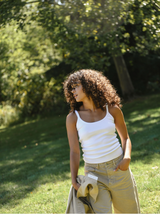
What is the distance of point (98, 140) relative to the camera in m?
2.30

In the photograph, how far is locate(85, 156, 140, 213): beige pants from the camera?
221 centimetres

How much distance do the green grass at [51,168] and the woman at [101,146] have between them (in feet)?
4.82

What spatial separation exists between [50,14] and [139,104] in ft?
20.1

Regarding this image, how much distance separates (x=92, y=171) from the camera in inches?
90.0

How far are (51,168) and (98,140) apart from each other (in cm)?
409

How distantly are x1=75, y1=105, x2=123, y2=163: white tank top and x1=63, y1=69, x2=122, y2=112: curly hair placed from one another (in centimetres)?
22

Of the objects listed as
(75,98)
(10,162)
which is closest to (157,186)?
(75,98)

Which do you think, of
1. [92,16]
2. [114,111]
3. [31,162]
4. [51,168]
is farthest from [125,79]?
[114,111]

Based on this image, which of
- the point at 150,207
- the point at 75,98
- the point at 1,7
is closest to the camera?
the point at 75,98

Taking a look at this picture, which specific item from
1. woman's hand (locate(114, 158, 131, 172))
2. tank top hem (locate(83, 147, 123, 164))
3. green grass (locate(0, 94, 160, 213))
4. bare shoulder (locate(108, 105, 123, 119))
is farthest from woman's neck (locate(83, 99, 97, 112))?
green grass (locate(0, 94, 160, 213))

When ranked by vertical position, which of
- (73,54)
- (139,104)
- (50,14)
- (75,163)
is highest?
(50,14)

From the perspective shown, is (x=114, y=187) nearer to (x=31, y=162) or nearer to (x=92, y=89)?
(x=92, y=89)

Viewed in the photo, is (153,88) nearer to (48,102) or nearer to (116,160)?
(48,102)

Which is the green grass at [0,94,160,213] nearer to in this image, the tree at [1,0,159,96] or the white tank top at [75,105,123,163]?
the white tank top at [75,105,123,163]
